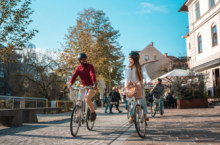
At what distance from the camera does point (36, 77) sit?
106 ft

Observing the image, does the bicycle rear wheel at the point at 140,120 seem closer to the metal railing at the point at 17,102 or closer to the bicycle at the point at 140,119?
the bicycle at the point at 140,119

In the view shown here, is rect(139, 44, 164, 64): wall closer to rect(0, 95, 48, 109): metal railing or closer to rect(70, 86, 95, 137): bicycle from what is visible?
rect(0, 95, 48, 109): metal railing

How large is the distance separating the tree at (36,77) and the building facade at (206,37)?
17.5 metres

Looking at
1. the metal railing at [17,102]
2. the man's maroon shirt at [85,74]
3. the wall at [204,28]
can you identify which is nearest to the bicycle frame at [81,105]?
the man's maroon shirt at [85,74]

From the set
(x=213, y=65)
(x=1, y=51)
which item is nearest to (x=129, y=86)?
(x=1, y=51)

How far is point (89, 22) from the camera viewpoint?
1372 inches

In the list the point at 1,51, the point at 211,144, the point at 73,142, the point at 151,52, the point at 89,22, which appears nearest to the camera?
the point at 211,144

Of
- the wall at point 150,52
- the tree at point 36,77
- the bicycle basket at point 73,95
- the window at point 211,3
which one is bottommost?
the bicycle basket at point 73,95

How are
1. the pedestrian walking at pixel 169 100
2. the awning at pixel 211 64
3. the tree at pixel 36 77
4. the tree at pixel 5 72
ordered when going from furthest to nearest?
the tree at pixel 5 72, the tree at pixel 36 77, the awning at pixel 211 64, the pedestrian walking at pixel 169 100

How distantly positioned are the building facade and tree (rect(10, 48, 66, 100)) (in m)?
17.5

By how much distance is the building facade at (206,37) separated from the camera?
74.6ft

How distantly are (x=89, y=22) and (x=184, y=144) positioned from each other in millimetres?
31749

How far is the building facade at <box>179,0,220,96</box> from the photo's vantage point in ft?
74.6

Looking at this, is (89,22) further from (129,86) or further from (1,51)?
(129,86)
